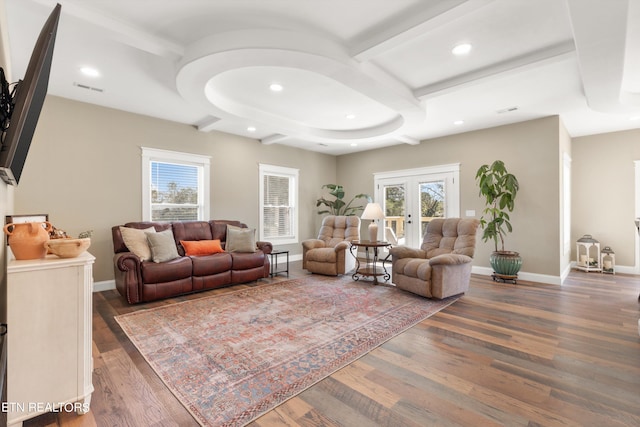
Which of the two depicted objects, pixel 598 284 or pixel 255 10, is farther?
pixel 598 284

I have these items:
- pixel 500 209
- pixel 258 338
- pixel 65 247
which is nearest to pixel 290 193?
pixel 500 209

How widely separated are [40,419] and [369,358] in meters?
2.07

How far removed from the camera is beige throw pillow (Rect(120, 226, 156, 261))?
3906mm

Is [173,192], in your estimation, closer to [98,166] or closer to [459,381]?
[98,166]

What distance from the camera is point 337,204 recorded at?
7379 millimetres

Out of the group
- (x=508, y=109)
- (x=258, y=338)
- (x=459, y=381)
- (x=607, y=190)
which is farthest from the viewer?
(x=607, y=190)

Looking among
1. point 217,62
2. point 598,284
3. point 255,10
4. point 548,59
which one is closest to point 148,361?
point 217,62

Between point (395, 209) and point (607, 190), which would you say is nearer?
point (607, 190)

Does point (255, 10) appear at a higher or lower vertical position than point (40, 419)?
higher

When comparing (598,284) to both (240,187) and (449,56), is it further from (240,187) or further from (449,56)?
(240,187)

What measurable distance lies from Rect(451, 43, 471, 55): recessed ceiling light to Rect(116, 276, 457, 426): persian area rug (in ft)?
9.12

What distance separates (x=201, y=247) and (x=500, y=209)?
4.95 m

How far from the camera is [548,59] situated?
9.59ft

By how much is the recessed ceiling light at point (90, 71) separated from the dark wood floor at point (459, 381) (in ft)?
8.98
